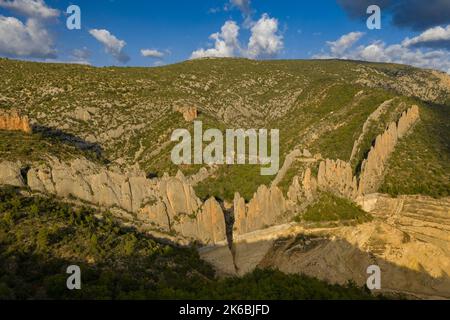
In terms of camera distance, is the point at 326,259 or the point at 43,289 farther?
the point at 326,259

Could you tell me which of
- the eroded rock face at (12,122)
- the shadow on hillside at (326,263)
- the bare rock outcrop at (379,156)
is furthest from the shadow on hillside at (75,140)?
the bare rock outcrop at (379,156)

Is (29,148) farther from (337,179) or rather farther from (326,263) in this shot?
(337,179)

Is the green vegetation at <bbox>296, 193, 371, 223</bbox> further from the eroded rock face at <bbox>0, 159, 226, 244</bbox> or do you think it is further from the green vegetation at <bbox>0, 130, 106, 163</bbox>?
the green vegetation at <bbox>0, 130, 106, 163</bbox>

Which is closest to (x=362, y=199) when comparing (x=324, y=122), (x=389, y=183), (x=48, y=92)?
(x=389, y=183)

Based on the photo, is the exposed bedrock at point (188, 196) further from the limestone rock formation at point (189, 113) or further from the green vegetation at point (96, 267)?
the limestone rock formation at point (189, 113)

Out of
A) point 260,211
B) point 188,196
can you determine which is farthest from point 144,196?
point 260,211

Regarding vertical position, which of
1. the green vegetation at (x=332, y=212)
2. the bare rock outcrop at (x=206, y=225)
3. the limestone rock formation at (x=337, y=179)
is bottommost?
the bare rock outcrop at (x=206, y=225)
